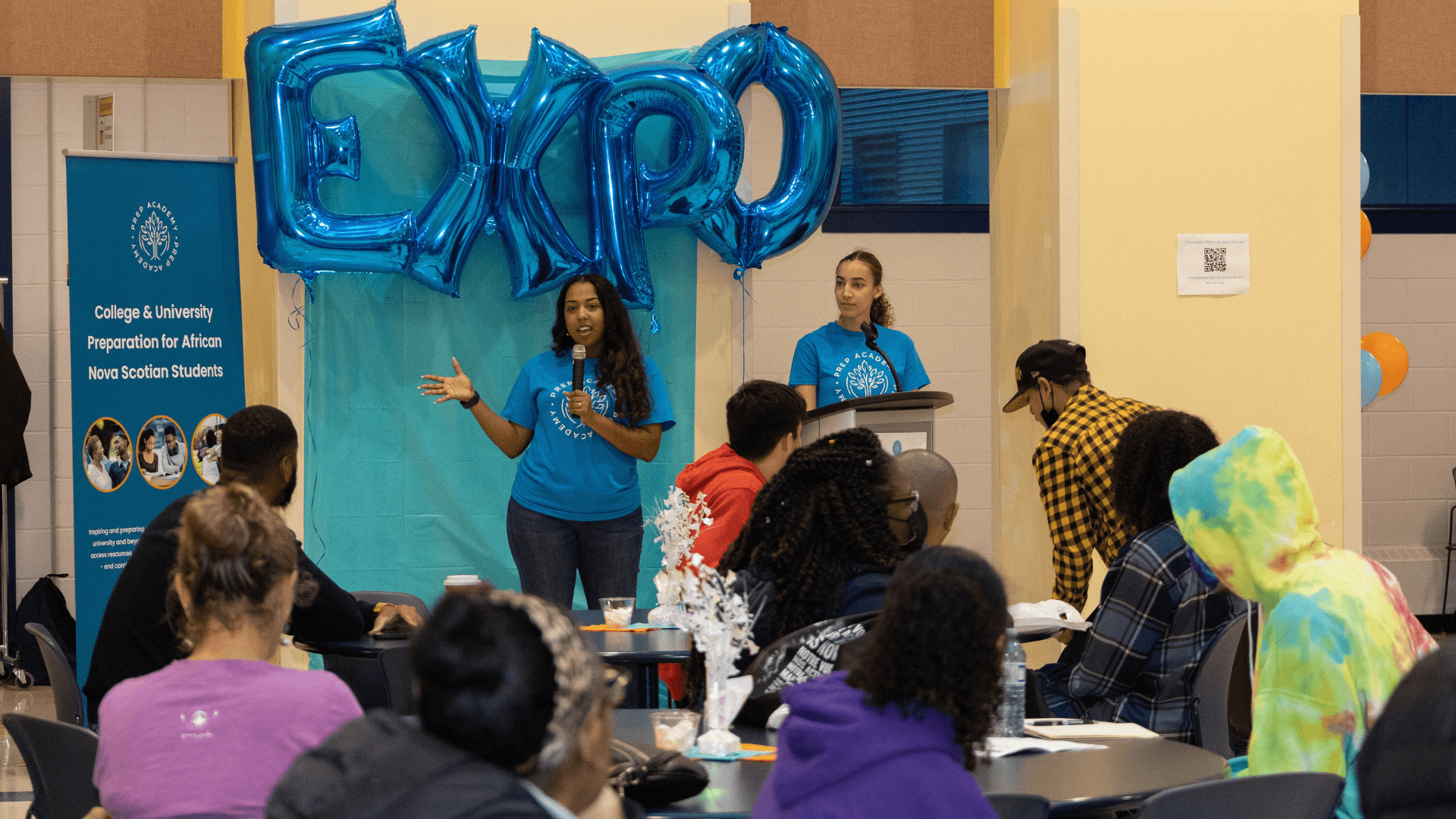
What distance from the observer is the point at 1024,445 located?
534 centimetres

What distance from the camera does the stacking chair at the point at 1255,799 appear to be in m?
1.93

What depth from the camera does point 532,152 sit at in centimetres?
475

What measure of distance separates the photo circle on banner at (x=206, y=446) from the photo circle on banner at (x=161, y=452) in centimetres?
4

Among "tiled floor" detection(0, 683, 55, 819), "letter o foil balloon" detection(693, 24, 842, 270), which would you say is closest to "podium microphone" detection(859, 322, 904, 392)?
"letter o foil balloon" detection(693, 24, 842, 270)

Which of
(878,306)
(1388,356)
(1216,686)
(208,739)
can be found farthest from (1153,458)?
(1388,356)

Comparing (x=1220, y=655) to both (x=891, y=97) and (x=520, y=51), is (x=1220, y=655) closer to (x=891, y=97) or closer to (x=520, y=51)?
(x=520, y=51)

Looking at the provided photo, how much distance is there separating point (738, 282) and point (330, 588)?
2218 mm

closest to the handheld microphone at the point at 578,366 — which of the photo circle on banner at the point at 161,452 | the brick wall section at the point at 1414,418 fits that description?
the photo circle on banner at the point at 161,452

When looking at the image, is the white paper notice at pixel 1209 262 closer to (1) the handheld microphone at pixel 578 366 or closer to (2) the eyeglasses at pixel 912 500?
(1) the handheld microphone at pixel 578 366

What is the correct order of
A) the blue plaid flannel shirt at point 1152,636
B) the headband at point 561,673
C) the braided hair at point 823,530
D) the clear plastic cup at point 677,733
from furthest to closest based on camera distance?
the blue plaid flannel shirt at point 1152,636
the braided hair at point 823,530
the clear plastic cup at point 677,733
the headband at point 561,673

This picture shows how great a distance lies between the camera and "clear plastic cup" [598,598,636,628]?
3.58 meters

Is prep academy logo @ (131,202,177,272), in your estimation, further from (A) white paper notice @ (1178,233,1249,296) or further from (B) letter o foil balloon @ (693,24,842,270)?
(A) white paper notice @ (1178,233,1249,296)

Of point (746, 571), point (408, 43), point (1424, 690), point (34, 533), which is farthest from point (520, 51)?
point (1424, 690)

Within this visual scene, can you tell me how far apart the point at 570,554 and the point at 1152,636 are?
2.21 m
